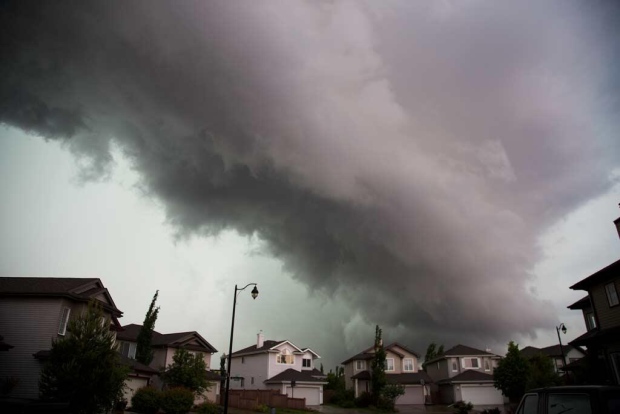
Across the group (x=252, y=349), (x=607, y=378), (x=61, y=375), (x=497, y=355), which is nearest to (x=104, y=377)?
(x=61, y=375)

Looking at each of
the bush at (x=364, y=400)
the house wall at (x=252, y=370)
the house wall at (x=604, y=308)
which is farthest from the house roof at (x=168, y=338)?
the house wall at (x=604, y=308)

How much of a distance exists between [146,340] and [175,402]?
684 inches

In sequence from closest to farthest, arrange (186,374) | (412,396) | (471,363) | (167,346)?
1. (186,374)
2. (167,346)
3. (412,396)
4. (471,363)

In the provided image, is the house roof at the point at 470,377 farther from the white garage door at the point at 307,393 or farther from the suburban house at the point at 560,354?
the white garage door at the point at 307,393

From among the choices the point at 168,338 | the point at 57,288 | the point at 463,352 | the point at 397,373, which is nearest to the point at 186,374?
the point at 168,338

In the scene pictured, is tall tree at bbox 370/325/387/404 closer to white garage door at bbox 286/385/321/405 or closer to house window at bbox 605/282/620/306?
white garage door at bbox 286/385/321/405

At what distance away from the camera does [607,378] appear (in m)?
23.5

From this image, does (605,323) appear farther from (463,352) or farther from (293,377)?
(463,352)

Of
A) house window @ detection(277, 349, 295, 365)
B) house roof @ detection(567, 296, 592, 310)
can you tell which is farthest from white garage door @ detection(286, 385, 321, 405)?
house roof @ detection(567, 296, 592, 310)

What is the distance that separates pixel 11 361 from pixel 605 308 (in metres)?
39.7

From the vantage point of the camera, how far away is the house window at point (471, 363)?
7081 cm

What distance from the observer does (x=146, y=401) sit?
110 feet

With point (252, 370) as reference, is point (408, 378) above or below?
below

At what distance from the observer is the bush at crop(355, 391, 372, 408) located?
63.1 metres
